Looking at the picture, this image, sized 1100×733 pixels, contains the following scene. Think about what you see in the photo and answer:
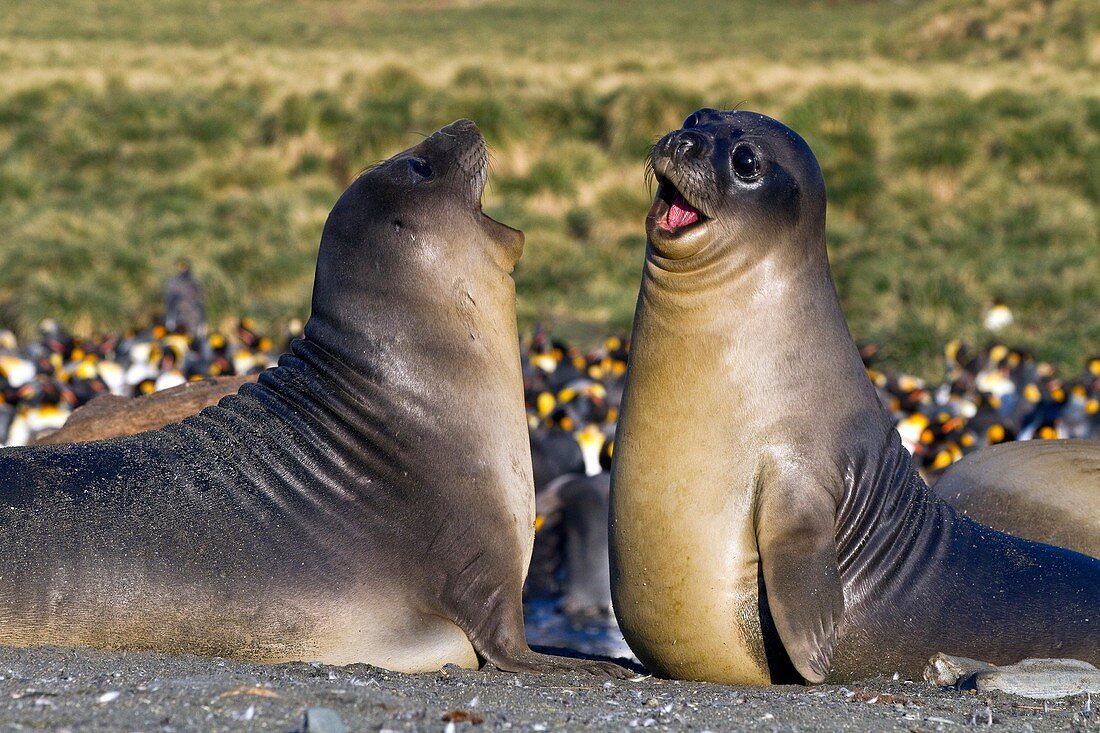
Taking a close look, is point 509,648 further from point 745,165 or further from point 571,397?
point 571,397

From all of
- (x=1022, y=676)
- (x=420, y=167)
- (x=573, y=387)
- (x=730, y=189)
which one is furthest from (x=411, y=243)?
(x=573, y=387)

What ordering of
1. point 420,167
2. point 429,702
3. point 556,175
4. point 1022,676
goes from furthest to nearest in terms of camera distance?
point 556,175 → point 420,167 → point 1022,676 → point 429,702

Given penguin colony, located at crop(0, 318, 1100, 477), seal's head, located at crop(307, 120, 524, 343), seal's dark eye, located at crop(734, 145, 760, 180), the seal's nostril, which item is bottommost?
penguin colony, located at crop(0, 318, 1100, 477)

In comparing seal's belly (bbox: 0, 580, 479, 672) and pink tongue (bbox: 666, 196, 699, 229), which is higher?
pink tongue (bbox: 666, 196, 699, 229)

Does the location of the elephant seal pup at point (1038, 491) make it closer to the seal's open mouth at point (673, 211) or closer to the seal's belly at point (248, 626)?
the seal's open mouth at point (673, 211)

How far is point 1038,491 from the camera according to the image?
5754mm

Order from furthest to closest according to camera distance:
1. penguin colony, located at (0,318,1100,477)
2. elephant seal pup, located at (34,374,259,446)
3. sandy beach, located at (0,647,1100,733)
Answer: penguin colony, located at (0,318,1100,477)
elephant seal pup, located at (34,374,259,446)
sandy beach, located at (0,647,1100,733)

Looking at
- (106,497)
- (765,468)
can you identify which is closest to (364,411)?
(106,497)

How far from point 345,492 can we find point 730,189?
1.61 meters

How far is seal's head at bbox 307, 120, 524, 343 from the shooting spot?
4992mm

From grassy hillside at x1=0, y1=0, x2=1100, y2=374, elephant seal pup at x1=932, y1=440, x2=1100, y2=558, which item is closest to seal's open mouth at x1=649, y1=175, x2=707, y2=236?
elephant seal pup at x1=932, y1=440, x2=1100, y2=558

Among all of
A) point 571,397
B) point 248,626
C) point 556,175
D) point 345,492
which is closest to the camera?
point 248,626

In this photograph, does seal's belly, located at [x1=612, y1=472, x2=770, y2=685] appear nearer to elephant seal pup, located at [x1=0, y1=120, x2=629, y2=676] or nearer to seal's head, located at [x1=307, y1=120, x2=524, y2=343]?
elephant seal pup, located at [x1=0, y1=120, x2=629, y2=676]

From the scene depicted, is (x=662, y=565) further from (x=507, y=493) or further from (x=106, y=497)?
(x=106, y=497)
